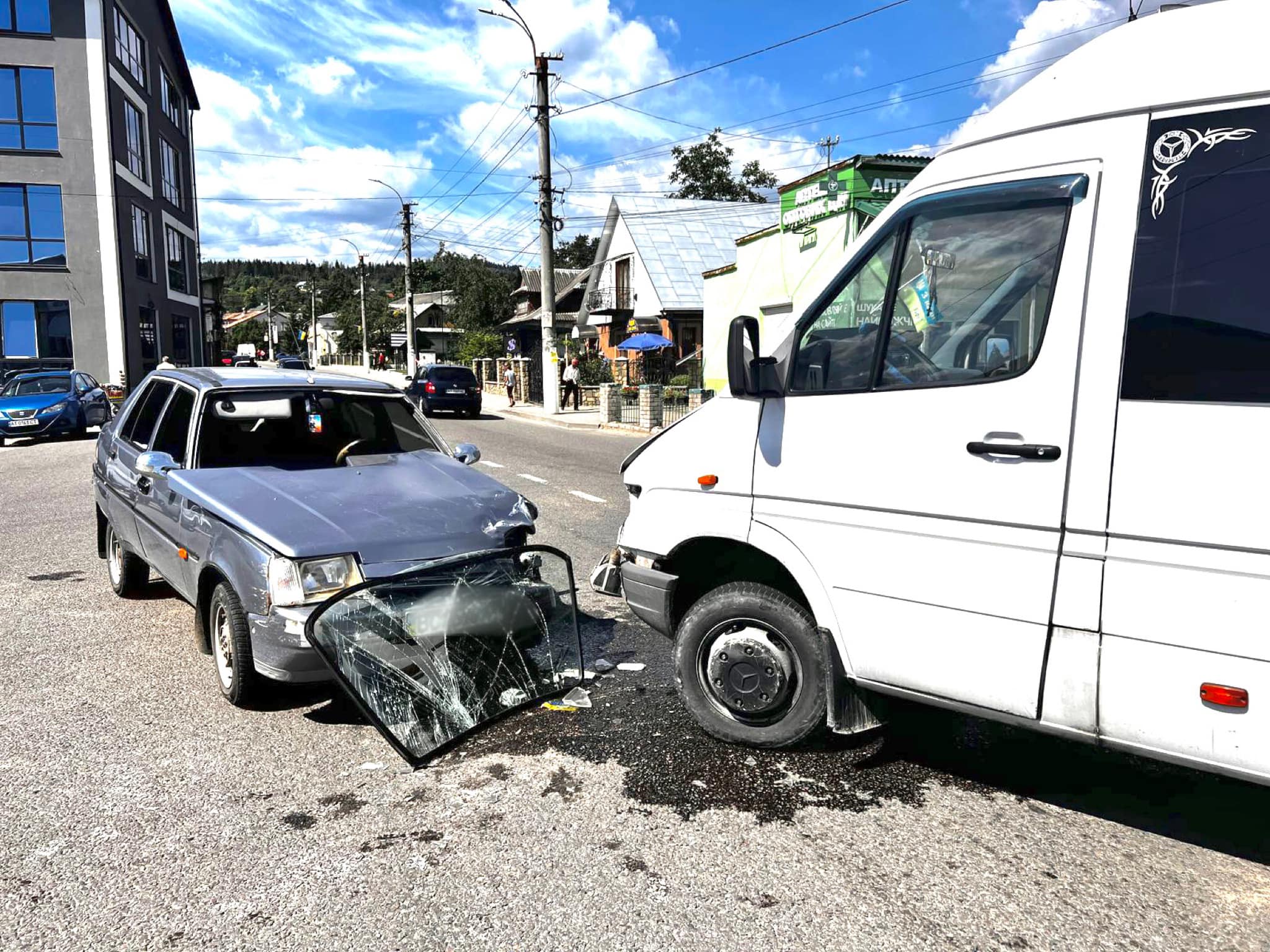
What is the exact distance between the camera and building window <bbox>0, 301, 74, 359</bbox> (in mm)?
31391

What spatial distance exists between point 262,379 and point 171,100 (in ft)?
168

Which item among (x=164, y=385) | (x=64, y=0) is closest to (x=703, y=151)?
(x=64, y=0)

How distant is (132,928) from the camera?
2828mm

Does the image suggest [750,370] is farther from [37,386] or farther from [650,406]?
[37,386]

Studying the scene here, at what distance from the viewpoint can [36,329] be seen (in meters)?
32.0

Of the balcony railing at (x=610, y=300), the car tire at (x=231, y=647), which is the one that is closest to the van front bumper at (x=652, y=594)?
the car tire at (x=231, y=647)

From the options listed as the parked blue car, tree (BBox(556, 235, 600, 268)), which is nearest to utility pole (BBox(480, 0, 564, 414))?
the parked blue car

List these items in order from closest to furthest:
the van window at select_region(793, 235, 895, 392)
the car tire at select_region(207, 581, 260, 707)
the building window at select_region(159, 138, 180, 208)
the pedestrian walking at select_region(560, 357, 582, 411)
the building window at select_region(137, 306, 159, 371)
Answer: the van window at select_region(793, 235, 895, 392)
the car tire at select_region(207, 581, 260, 707)
the pedestrian walking at select_region(560, 357, 582, 411)
the building window at select_region(137, 306, 159, 371)
the building window at select_region(159, 138, 180, 208)

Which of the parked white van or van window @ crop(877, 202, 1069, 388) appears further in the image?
van window @ crop(877, 202, 1069, 388)

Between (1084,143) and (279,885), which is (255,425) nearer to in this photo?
(279,885)

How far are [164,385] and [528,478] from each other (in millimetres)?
7762

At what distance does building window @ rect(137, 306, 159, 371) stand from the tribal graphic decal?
38.9m

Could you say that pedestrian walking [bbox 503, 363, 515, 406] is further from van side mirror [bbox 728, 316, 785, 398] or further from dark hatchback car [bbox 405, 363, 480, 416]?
van side mirror [bbox 728, 316, 785, 398]

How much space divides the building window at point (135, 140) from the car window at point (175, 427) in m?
35.9
